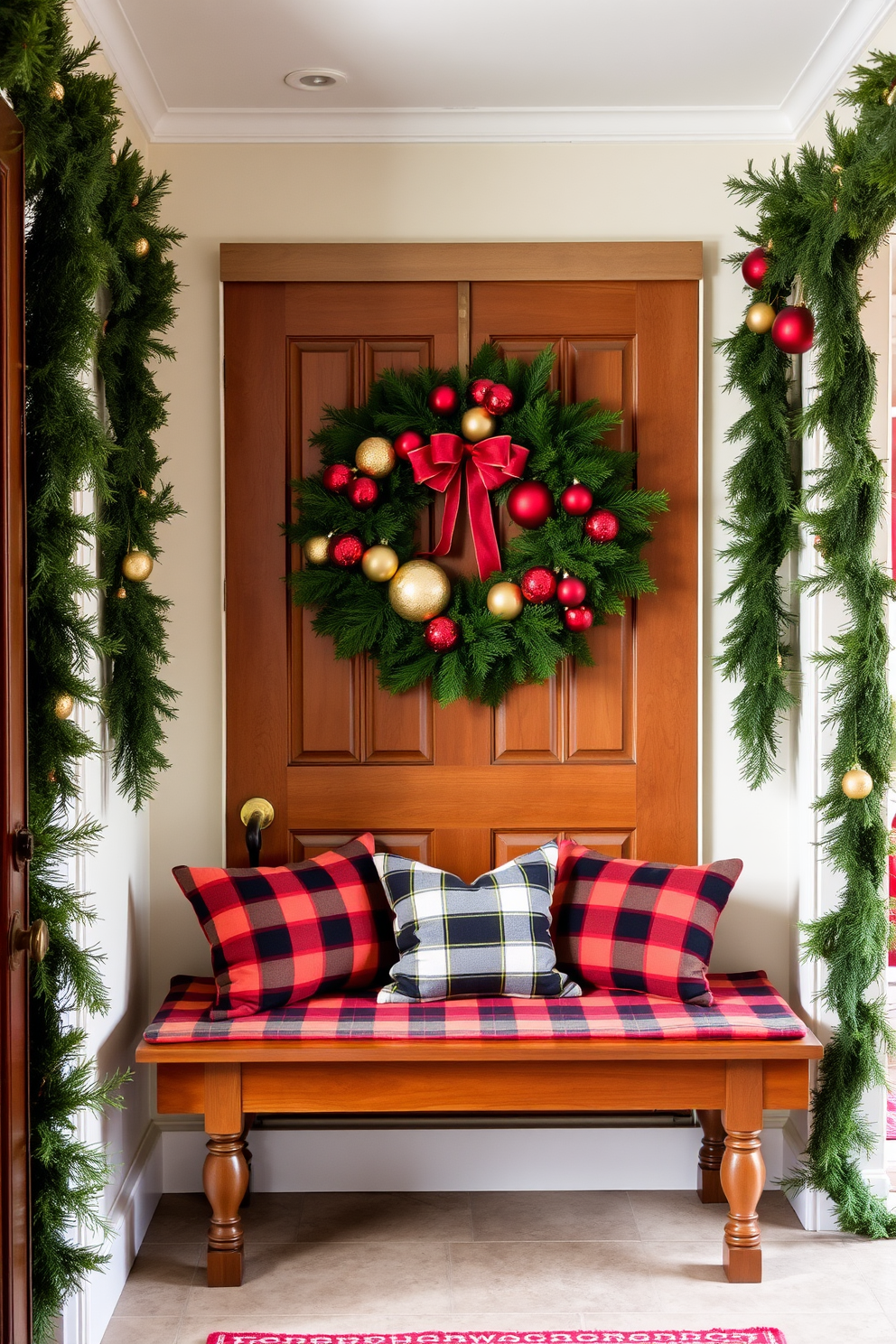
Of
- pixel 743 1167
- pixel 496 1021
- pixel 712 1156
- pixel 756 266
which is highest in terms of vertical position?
pixel 756 266

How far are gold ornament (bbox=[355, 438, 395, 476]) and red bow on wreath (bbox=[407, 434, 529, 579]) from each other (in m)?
0.06

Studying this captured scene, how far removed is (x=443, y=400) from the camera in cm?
300

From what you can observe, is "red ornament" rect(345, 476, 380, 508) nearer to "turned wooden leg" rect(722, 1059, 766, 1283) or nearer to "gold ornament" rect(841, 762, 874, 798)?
"gold ornament" rect(841, 762, 874, 798)

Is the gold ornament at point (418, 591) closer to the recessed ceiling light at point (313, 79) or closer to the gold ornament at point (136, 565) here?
the gold ornament at point (136, 565)

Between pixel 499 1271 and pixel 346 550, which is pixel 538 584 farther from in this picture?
pixel 499 1271

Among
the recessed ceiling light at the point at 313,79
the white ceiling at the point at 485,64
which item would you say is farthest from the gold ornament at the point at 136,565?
the recessed ceiling light at the point at 313,79

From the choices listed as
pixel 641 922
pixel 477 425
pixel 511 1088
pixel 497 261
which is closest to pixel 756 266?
pixel 497 261

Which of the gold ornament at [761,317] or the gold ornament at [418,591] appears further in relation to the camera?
the gold ornament at [418,591]

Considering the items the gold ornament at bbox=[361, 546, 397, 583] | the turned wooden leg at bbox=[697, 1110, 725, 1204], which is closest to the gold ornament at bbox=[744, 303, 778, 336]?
the gold ornament at bbox=[361, 546, 397, 583]

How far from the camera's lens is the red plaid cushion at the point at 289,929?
2754 mm

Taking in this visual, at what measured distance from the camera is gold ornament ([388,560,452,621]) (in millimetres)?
2990

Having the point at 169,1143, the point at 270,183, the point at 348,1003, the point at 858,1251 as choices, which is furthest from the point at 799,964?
the point at 270,183

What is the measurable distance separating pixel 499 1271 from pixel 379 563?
1.70m

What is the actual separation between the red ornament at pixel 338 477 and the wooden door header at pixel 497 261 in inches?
20.5
